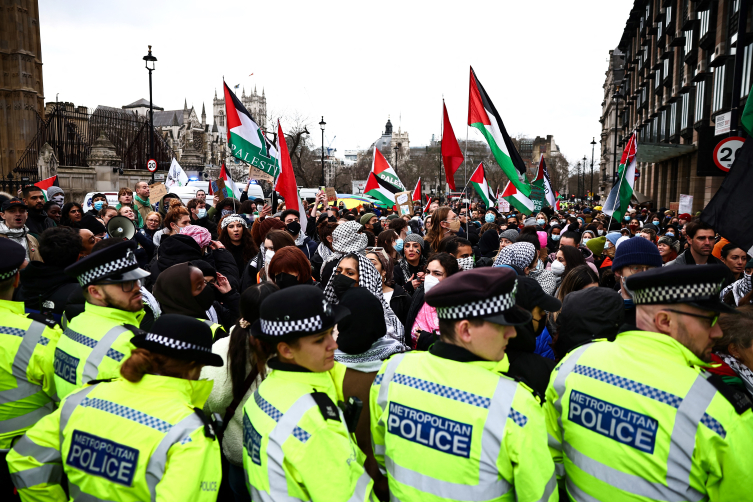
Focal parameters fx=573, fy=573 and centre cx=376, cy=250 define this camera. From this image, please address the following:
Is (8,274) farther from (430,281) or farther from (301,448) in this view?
(430,281)

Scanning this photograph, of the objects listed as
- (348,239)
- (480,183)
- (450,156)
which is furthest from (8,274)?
(480,183)

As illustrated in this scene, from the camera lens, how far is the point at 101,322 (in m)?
3.03

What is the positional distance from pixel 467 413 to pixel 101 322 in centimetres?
202

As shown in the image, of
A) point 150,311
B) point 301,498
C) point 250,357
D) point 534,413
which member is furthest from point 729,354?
point 150,311

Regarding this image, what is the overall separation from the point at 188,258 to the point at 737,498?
16.6ft

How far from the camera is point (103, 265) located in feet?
10.1

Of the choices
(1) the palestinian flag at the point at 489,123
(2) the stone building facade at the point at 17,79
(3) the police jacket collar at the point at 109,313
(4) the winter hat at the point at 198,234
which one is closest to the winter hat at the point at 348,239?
(4) the winter hat at the point at 198,234

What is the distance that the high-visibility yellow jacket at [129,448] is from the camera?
84.8 inches

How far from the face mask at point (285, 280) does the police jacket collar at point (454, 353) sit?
7.50 feet

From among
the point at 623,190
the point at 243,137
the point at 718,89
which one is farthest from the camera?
the point at 718,89

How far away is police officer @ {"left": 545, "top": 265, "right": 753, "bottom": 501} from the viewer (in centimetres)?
205

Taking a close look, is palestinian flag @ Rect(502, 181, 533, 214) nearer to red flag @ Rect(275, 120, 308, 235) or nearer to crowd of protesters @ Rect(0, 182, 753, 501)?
crowd of protesters @ Rect(0, 182, 753, 501)

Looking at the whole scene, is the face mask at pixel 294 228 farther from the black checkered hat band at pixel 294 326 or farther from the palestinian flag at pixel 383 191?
the black checkered hat band at pixel 294 326

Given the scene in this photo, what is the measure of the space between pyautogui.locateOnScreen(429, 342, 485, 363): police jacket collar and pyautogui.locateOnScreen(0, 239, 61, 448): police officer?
7.35 feet
